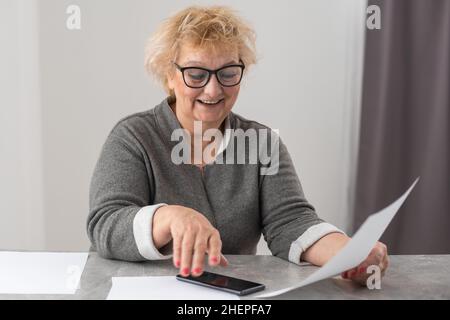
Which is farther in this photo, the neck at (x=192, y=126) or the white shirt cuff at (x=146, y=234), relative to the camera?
the neck at (x=192, y=126)

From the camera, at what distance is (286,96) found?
3.20 metres

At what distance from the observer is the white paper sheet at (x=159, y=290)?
1.08m

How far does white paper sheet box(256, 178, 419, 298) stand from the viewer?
105 cm

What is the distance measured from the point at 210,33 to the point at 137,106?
1.60 meters

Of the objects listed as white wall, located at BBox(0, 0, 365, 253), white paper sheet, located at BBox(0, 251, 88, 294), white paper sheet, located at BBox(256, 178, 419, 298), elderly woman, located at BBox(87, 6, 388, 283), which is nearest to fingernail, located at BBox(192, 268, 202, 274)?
white paper sheet, located at BBox(256, 178, 419, 298)

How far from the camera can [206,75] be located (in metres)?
1.59

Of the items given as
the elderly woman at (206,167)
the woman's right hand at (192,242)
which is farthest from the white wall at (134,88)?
the woman's right hand at (192,242)

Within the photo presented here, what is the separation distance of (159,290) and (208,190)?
592 mm

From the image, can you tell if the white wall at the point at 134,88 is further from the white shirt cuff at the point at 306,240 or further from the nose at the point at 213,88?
the white shirt cuff at the point at 306,240

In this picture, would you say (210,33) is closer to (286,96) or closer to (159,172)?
(159,172)

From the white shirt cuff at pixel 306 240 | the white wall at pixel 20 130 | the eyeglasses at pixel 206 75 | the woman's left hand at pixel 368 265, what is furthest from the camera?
the white wall at pixel 20 130

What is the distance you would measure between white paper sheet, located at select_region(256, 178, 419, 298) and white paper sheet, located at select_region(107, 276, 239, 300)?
88mm
